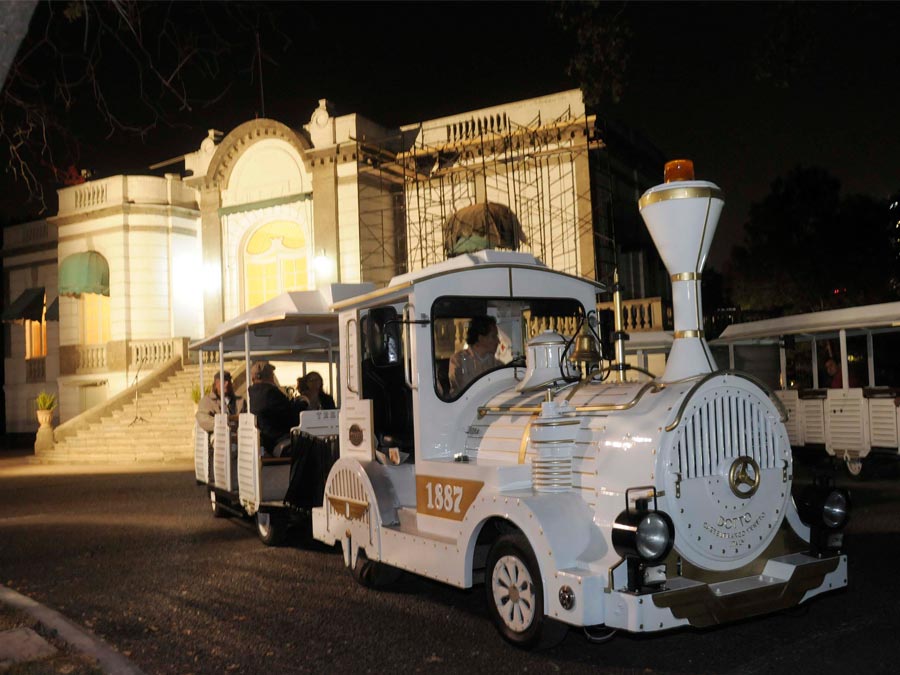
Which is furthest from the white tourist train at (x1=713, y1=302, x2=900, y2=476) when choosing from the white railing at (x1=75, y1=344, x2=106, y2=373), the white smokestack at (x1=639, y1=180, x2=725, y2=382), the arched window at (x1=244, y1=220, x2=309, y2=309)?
the white railing at (x1=75, y1=344, x2=106, y2=373)

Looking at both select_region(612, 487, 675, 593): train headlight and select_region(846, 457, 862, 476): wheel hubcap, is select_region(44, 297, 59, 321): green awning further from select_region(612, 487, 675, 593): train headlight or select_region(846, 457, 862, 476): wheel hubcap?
select_region(612, 487, 675, 593): train headlight

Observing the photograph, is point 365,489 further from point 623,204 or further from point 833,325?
point 623,204

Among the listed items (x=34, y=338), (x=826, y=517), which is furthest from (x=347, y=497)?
(x=34, y=338)

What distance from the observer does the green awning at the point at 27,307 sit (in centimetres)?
3062

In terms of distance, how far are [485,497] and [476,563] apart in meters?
0.75

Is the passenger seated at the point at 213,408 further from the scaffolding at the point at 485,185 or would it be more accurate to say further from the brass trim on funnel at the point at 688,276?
the scaffolding at the point at 485,185

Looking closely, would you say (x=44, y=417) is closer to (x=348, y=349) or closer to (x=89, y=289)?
(x=89, y=289)

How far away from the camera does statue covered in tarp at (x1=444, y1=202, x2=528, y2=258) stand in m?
22.3

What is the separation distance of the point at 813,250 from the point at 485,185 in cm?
1348

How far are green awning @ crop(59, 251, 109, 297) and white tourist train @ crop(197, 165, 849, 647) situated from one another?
22.5 m

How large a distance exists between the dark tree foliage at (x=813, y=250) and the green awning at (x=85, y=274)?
2067cm

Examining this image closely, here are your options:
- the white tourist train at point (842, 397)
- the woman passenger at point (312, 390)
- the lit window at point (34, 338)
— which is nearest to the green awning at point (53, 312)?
the lit window at point (34, 338)

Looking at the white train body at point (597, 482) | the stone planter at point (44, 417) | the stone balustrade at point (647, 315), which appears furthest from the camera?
the stone planter at point (44, 417)

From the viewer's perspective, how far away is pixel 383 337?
6.29m
